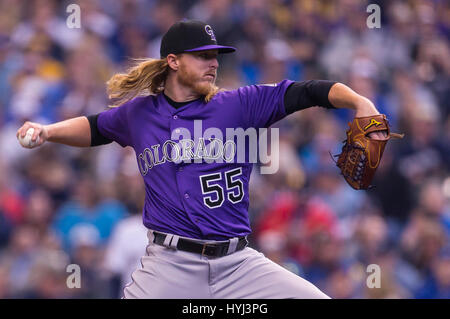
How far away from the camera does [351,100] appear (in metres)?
3.35

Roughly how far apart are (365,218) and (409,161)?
2.84 feet

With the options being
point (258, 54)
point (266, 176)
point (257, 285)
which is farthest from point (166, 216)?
point (258, 54)

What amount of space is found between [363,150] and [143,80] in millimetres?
1197

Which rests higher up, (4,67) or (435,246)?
(4,67)

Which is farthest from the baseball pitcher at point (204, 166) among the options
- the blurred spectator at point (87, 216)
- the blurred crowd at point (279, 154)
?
the blurred spectator at point (87, 216)

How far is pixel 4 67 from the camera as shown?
23.7ft

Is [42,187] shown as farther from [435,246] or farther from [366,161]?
[366,161]

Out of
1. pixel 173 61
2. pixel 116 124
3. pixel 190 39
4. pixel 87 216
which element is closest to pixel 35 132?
pixel 116 124

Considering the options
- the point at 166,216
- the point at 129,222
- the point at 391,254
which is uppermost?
the point at 166,216

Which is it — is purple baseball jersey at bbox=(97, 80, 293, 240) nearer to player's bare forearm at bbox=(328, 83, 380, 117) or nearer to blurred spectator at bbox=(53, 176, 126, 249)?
player's bare forearm at bbox=(328, 83, 380, 117)

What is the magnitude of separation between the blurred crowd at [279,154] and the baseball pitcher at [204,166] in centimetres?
209

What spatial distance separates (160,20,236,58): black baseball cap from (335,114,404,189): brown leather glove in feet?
2.63

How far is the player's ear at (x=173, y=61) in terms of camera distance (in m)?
3.79

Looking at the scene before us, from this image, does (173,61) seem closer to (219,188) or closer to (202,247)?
(219,188)
